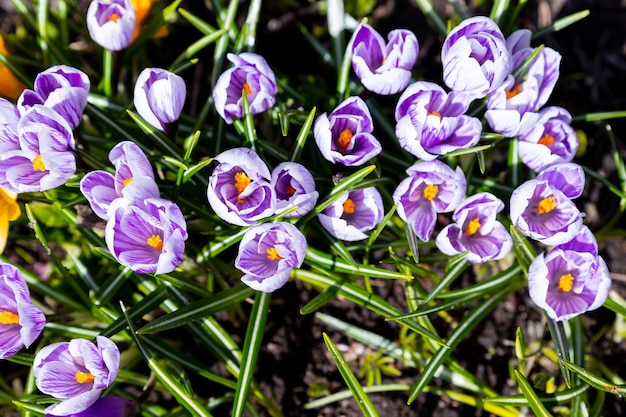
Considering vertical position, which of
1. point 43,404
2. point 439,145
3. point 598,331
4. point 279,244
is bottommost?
point 598,331

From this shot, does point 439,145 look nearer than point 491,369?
Yes

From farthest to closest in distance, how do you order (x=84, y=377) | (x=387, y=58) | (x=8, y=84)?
(x=8, y=84) → (x=387, y=58) → (x=84, y=377)

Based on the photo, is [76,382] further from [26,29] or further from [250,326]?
[26,29]

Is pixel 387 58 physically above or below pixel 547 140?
above

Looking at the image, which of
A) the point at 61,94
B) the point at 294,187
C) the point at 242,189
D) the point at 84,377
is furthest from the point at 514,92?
the point at 84,377

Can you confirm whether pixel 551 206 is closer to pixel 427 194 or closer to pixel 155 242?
pixel 427 194

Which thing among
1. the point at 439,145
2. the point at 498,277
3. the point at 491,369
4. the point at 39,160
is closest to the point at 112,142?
the point at 39,160

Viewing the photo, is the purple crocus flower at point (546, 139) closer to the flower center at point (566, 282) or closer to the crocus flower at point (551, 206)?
the crocus flower at point (551, 206)
